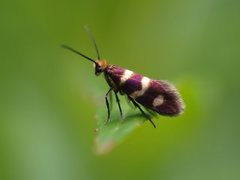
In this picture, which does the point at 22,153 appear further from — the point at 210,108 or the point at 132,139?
the point at 210,108

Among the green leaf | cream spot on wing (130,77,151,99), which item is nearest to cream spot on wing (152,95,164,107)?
cream spot on wing (130,77,151,99)

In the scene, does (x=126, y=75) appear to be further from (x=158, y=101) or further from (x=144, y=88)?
(x=158, y=101)

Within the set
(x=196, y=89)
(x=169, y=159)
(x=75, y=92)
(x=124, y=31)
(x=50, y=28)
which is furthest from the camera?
(x=50, y=28)

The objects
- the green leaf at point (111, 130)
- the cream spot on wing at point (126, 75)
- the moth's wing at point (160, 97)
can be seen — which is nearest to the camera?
the green leaf at point (111, 130)

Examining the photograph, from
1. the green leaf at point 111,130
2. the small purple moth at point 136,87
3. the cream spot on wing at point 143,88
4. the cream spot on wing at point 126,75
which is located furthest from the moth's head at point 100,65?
the green leaf at point 111,130

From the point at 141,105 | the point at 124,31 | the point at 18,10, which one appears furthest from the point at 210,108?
the point at 18,10

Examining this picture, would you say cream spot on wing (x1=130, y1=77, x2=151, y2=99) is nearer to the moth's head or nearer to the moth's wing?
the moth's wing

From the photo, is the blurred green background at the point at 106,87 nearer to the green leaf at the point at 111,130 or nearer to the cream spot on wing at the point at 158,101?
the green leaf at the point at 111,130
